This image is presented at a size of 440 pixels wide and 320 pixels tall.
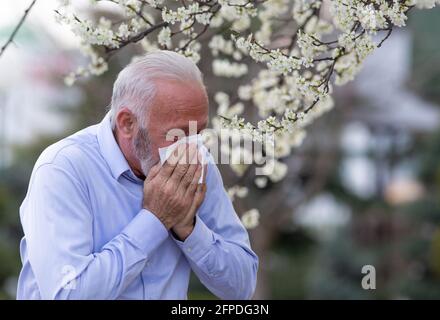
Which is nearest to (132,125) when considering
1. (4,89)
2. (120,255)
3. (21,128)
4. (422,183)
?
(120,255)

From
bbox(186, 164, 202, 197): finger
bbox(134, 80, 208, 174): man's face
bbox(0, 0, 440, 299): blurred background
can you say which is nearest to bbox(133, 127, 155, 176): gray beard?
bbox(134, 80, 208, 174): man's face

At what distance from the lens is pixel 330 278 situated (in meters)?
9.95

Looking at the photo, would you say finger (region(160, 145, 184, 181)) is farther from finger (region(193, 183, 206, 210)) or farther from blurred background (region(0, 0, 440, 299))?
blurred background (region(0, 0, 440, 299))

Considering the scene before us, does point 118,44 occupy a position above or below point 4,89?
below

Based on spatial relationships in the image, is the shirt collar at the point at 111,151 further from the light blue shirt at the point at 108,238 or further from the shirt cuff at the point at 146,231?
the shirt cuff at the point at 146,231

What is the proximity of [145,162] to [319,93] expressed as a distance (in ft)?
2.34

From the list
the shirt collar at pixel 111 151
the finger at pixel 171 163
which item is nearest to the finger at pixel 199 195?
the finger at pixel 171 163

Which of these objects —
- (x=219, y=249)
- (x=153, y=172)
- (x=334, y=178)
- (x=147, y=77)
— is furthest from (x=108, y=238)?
(x=334, y=178)

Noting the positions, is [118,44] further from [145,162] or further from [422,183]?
[422,183]

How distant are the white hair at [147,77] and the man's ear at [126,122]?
18 mm

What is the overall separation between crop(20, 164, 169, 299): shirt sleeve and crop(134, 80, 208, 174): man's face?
0.21 meters

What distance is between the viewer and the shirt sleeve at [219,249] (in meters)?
2.39

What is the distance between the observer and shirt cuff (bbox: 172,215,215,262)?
2367mm

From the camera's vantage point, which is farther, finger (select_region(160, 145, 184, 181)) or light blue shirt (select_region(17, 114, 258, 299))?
finger (select_region(160, 145, 184, 181))
